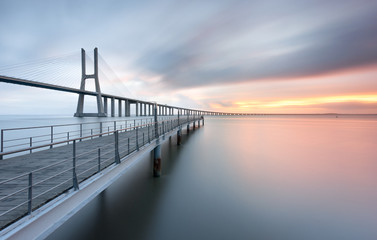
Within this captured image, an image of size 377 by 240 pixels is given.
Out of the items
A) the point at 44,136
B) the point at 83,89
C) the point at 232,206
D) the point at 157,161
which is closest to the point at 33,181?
the point at 232,206

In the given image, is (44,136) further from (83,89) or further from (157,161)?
(157,161)

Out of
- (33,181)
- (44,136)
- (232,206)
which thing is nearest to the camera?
(33,181)

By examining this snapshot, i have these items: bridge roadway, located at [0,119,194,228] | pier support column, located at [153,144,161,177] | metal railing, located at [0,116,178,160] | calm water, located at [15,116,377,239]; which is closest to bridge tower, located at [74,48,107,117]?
metal railing, located at [0,116,178,160]

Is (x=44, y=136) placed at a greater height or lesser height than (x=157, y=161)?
lesser

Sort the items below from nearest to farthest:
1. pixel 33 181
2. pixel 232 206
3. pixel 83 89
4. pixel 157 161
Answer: pixel 33 181 → pixel 232 206 → pixel 157 161 → pixel 83 89

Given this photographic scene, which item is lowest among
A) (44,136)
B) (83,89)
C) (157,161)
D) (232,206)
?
(232,206)

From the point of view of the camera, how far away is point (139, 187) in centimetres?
651

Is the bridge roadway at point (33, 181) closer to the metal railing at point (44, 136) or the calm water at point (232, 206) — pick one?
the metal railing at point (44, 136)

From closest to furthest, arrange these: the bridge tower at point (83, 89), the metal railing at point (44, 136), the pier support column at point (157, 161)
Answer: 1. the metal railing at point (44, 136)
2. the pier support column at point (157, 161)
3. the bridge tower at point (83, 89)

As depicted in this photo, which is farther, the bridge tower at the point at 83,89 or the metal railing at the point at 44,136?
the bridge tower at the point at 83,89

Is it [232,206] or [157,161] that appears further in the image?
[157,161]

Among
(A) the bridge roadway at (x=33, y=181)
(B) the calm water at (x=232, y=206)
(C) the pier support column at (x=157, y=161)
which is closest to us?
(A) the bridge roadway at (x=33, y=181)

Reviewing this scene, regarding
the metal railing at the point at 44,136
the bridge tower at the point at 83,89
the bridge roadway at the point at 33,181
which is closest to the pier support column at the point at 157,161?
the metal railing at the point at 44,136

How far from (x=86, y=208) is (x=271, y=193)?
5.83 meters
